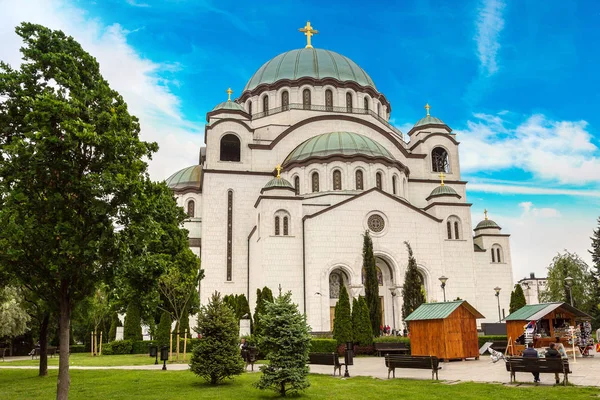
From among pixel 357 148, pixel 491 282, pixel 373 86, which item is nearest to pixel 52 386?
pixel 357 148

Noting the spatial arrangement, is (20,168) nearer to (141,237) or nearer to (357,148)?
(141,237)

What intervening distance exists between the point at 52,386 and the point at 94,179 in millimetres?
7389

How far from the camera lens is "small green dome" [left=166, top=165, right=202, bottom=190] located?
4278cm

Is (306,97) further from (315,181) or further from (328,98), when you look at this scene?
(315,181)

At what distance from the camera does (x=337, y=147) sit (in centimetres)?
3656

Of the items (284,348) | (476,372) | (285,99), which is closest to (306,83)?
(285,99)

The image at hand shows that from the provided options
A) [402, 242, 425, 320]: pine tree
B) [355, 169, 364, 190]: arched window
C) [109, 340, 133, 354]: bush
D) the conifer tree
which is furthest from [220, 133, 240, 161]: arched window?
the conifer tree

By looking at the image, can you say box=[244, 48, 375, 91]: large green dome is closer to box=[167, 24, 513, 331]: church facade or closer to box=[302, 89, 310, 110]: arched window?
box=[167, 24, 513, 331]: church facade

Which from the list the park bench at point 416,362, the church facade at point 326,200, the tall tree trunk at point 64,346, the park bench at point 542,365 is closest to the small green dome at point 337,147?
the church facade at point 326,200

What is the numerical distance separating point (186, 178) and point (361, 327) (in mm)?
23626

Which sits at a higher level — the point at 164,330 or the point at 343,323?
the point at 343,323

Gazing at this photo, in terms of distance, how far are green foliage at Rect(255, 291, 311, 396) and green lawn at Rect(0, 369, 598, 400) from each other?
40 cm

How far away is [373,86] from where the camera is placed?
46.1 metres

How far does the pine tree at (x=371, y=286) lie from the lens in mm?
28438
